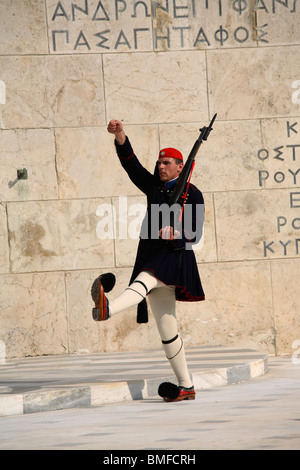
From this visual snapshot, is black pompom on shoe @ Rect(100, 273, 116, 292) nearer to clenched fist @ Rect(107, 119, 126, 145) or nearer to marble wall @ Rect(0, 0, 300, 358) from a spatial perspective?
clenched fist @ Rect(107, 119, 126, 145)

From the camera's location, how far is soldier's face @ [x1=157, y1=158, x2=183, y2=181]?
6.38 meters

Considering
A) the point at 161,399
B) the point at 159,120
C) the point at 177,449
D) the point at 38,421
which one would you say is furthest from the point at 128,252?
the point at 177,449

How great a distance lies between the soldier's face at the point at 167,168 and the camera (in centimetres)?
638

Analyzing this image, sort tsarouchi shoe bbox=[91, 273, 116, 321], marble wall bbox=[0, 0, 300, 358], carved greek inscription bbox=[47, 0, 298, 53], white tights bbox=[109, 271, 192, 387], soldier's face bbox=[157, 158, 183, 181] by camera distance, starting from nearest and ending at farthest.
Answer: tsarouchi shoe bbox=[91, 273, 116, 321] → white tights bbox=[109, 271, 192, 387] → soldier's face bbox=[157, 158, 183, 181] → marble wall bbox=[0, 0, 300, 358] → carved greek inscription bbox=[47, 0, 298, 53]

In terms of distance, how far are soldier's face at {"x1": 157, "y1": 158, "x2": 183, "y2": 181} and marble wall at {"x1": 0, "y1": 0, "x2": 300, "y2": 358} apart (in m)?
3.23

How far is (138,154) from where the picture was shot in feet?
31.7

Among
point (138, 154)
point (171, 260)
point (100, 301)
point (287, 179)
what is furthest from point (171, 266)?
point (287, 179)

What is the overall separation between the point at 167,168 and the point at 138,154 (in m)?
3.31

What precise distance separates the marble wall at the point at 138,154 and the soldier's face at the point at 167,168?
323 centimetres

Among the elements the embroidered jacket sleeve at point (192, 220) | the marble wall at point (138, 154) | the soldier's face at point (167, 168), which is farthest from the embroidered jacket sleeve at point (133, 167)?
the marble wall at point (138, 154)

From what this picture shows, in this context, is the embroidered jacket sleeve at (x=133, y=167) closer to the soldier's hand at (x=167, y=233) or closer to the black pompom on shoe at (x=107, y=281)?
the soldier's hand at (x=167, y=233)

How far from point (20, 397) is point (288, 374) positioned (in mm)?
2637

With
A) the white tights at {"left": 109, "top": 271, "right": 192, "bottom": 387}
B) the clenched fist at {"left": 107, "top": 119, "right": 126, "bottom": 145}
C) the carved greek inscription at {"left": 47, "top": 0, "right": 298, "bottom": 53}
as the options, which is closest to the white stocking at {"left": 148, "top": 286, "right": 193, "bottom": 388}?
the white tights at {"left": 109, "top": 271, "right": 192, "bottom": 387}

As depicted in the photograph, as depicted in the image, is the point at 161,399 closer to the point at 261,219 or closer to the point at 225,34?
the point at 261,219
